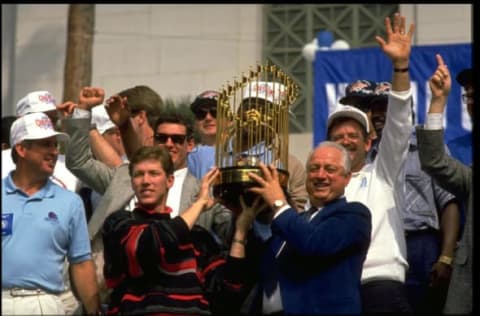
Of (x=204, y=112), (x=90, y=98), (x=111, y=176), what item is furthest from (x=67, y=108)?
(x=204, y=112)

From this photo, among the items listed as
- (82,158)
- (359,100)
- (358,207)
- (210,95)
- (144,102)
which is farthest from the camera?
(210,95)

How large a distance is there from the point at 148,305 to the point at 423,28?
10945 millimetres

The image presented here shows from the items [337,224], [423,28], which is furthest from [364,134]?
[423,28]

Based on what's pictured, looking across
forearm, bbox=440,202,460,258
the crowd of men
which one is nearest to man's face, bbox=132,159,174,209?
the crowd of men

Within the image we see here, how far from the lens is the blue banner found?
390 inches

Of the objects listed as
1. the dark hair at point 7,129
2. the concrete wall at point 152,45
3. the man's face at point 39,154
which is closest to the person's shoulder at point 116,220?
the man's face at point 39,154

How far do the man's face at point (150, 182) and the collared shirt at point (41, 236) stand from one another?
330mm

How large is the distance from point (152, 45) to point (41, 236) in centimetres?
1148

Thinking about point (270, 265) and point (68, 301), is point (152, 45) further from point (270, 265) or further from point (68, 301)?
point (270, 265)

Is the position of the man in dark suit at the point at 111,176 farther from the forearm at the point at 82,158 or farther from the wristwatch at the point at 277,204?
the wristwatch at the point at 277,204

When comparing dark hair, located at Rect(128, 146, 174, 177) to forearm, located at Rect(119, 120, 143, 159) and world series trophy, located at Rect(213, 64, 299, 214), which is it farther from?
forearm, located at Rect(119, 120, 143, 159)

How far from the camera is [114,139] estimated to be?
7.44m

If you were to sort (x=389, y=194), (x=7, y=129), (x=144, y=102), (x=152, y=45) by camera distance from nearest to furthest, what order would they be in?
(x=389, y=194), (x=144, y=102), (x=7, y=129), (x=152, y=45)
